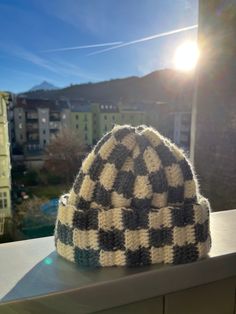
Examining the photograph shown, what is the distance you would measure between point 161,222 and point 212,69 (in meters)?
0.95

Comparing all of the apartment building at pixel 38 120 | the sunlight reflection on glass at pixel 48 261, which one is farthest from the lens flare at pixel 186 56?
the sunlight reflection on glass at pixel 48 261

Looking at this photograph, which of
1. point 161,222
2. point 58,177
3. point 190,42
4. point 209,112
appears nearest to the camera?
point 161,222

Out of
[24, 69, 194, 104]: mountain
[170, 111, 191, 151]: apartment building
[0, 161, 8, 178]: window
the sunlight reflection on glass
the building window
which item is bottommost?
the building window

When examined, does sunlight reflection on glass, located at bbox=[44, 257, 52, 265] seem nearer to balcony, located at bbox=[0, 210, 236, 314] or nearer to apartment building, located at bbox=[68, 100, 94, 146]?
balcony, located at bbox=[0, 210, 236, 314]

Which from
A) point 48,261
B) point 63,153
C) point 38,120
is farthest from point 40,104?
point 48,261

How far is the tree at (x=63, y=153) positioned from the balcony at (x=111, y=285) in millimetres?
398

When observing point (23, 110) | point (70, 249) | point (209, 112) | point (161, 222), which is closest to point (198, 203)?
point (161, 222)

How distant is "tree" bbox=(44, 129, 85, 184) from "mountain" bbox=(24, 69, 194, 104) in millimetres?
152

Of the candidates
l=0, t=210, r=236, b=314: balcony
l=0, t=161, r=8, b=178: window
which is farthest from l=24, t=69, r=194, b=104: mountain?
l=0, t=210, r=236, b=314: balcony

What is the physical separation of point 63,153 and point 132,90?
34cm

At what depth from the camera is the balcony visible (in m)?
0.37

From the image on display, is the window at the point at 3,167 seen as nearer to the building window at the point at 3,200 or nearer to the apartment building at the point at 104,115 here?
the building window at the point at 3,200

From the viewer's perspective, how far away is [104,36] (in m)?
1.01

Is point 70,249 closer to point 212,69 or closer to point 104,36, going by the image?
point 104,36
